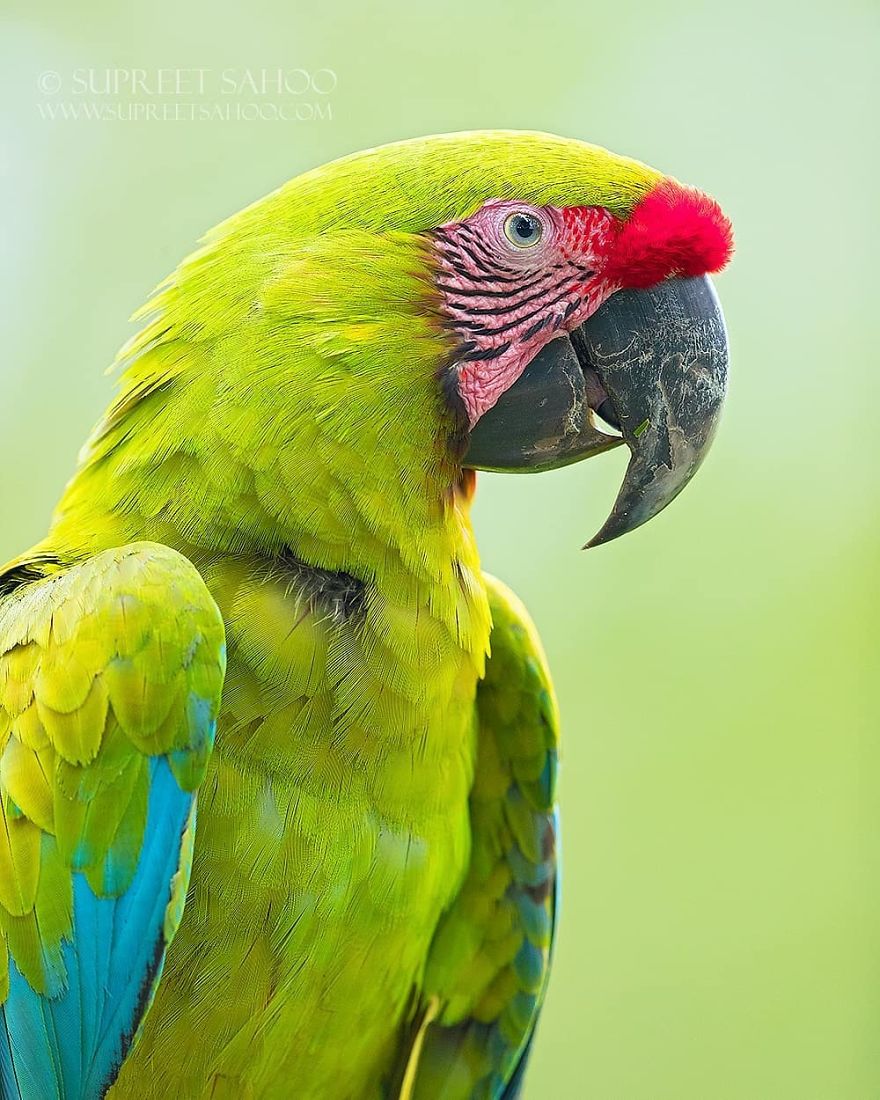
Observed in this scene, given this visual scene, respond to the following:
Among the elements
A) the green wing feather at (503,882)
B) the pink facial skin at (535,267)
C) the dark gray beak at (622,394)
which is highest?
the pink facial skin at (535,267)

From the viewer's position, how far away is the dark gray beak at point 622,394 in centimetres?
117

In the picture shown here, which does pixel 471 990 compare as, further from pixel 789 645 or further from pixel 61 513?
pixel 789 645

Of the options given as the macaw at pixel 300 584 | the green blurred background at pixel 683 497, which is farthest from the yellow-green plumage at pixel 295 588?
the green blurred background at pixel 683 497

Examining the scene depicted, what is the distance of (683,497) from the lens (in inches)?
102

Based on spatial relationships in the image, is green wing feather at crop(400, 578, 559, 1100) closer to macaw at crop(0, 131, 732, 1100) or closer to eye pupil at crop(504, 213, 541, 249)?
macaw at crop(0, 131, 732, 1100)

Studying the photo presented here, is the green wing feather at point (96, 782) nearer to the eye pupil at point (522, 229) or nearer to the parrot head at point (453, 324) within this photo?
the parrot head at point (453, 324)

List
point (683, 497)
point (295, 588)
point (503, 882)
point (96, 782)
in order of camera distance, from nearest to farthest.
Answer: point (96, 782) → point (295, 588) → point (503, 882) → point (683, 497)

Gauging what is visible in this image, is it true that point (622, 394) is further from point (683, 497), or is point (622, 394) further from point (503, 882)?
point (683, 497)

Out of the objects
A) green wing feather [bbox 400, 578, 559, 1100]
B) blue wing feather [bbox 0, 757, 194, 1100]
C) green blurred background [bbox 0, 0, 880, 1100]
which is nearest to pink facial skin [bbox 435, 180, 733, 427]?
green wing feather [bbox 400, 578, 559, 1100]

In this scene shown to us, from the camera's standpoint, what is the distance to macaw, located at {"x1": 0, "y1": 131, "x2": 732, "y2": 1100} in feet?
3.23

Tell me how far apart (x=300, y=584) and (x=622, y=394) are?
396 mm

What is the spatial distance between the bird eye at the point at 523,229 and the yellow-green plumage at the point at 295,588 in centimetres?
3

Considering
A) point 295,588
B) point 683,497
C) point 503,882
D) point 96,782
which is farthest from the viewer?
point 683,497

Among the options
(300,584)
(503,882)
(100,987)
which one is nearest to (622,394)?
(300,584)
